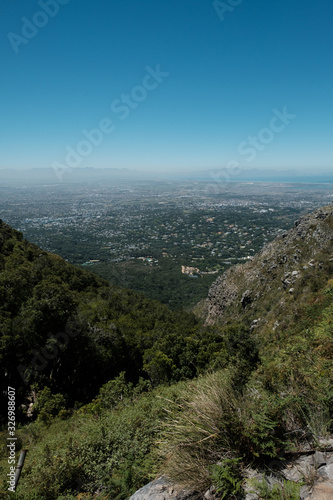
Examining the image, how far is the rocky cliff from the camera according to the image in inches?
769

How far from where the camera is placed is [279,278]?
2631cm

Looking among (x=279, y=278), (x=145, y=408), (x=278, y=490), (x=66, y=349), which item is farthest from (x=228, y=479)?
(x=279, y=278)

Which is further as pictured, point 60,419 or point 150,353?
point 150,353

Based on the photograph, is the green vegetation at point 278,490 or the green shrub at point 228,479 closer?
the green vegetation at point 278,490

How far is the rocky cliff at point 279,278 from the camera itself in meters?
19.5

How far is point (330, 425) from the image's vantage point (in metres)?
2.85

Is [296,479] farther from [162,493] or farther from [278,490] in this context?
[162,493]

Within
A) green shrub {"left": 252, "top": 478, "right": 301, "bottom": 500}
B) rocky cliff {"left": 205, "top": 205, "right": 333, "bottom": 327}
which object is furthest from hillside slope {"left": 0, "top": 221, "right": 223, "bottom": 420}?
green shrub {"left": 252, "top": 478, "right": 301, "bottom": 500}

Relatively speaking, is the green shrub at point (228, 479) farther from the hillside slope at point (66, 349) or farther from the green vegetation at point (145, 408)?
the hillside slope at point (66, 349)

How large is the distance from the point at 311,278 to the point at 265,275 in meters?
10.3

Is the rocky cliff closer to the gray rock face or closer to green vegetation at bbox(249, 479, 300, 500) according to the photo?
the gray rock face

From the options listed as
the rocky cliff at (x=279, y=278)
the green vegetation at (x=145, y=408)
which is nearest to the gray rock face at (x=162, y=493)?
the green vegetation at (x=145, y=408)

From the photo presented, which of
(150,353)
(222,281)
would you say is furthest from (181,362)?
(222,281)

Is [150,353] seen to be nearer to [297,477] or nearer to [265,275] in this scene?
[297,477]
